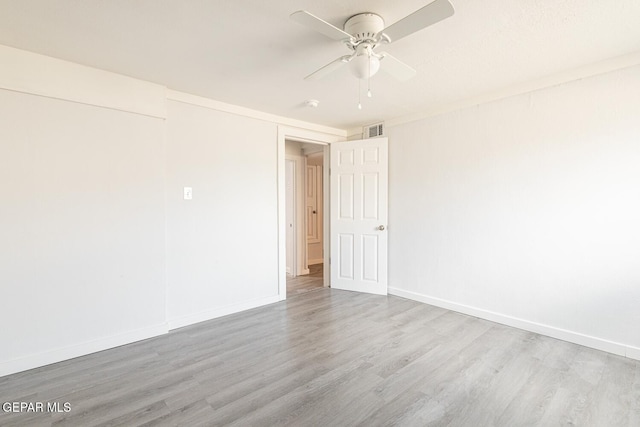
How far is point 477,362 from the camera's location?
7.41 feet

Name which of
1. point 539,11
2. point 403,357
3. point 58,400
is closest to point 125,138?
point 58,400

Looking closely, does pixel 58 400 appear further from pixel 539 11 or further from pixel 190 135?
pixel 539 11

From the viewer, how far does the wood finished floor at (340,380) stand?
1.70 metres

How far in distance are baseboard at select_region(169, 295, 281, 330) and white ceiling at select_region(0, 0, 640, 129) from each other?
2298mm

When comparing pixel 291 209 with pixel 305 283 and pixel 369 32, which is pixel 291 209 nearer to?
pixel 305 283

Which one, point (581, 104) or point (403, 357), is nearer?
point (403, 357)

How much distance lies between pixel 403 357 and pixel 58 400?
238 cm

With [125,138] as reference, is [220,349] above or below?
below

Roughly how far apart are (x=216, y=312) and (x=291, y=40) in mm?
2745

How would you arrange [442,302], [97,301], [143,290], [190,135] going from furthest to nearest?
[442,302], [190,135], [143,290], [97,301]

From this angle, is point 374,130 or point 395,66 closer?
point 395,66

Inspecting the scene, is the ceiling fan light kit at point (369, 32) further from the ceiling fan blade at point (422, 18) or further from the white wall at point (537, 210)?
the white wall at point (537, 210)

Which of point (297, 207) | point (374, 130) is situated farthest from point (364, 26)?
point (297, 207)

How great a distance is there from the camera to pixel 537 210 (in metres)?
2.74
